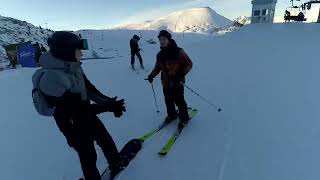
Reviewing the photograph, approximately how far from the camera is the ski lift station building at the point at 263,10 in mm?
41469

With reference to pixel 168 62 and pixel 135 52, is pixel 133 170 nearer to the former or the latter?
pixel 168 62

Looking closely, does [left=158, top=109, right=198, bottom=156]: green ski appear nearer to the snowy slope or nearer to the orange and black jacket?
the snowy slope

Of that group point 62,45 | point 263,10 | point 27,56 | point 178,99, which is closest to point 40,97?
point 62,45

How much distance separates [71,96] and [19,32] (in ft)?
206

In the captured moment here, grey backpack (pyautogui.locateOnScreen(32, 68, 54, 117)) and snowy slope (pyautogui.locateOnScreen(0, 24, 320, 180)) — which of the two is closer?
grey backpack (pyautogui.locateOnScreen(32, 68, 54, 117))

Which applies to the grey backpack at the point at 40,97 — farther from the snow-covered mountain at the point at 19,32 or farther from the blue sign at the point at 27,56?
the snow-covered mountain at the point at 19,32

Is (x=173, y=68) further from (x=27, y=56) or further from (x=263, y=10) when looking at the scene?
(x=263, y=10)

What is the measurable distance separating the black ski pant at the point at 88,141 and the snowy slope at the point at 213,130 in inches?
30.8

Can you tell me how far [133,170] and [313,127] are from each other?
Result: 358cm

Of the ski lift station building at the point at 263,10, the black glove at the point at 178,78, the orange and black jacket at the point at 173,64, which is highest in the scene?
the ski lift station building at the point at 263,10

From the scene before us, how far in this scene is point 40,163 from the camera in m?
5.23

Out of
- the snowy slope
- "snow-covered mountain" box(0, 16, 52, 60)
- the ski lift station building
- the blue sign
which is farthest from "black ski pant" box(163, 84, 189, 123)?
"snow-covered mountain" box(0, 16, 52, 60)

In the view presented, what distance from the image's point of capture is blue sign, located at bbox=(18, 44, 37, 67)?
53.3 ft

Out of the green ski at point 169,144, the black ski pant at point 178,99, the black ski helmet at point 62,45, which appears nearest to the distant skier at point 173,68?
the black ski pant at point 178,99
